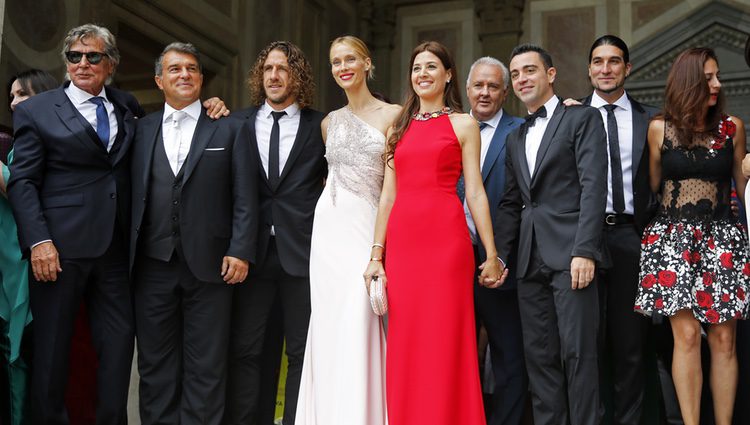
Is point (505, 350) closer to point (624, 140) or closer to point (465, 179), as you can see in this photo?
point (465, 179)

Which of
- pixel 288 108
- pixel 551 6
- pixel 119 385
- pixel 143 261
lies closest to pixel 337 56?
pixel 288 108

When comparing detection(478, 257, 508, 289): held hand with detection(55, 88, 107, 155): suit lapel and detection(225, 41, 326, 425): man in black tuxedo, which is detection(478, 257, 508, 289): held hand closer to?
detection(225, 41, 326, 425): man in black tuxedo

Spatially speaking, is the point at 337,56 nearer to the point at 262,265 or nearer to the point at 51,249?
the point at 262,265

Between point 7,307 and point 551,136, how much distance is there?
269 cm

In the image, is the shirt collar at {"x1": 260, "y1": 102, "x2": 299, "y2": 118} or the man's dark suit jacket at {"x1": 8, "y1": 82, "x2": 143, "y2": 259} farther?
the shirt collar at {"x1": 260, "y1": 102, "x2": 299, "y2": 118}

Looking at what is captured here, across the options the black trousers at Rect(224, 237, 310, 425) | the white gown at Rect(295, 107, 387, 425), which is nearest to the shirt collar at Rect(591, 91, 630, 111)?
the white gown at Rect(295, 107, 387, 425)

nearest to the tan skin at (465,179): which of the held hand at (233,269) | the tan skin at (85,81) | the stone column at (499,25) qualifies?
the held hand at (233,269)

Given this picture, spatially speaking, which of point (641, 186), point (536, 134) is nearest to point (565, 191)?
point (536, 134)

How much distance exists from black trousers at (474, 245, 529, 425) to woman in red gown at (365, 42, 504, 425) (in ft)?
1.51

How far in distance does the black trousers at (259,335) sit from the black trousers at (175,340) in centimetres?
10

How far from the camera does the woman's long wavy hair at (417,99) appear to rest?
12.9 feet

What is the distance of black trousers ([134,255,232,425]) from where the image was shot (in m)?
4.05

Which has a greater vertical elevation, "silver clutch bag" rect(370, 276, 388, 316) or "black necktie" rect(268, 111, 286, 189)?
"black necktie" rect(268, 111, 286, 189)

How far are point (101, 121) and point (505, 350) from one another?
2.28m
